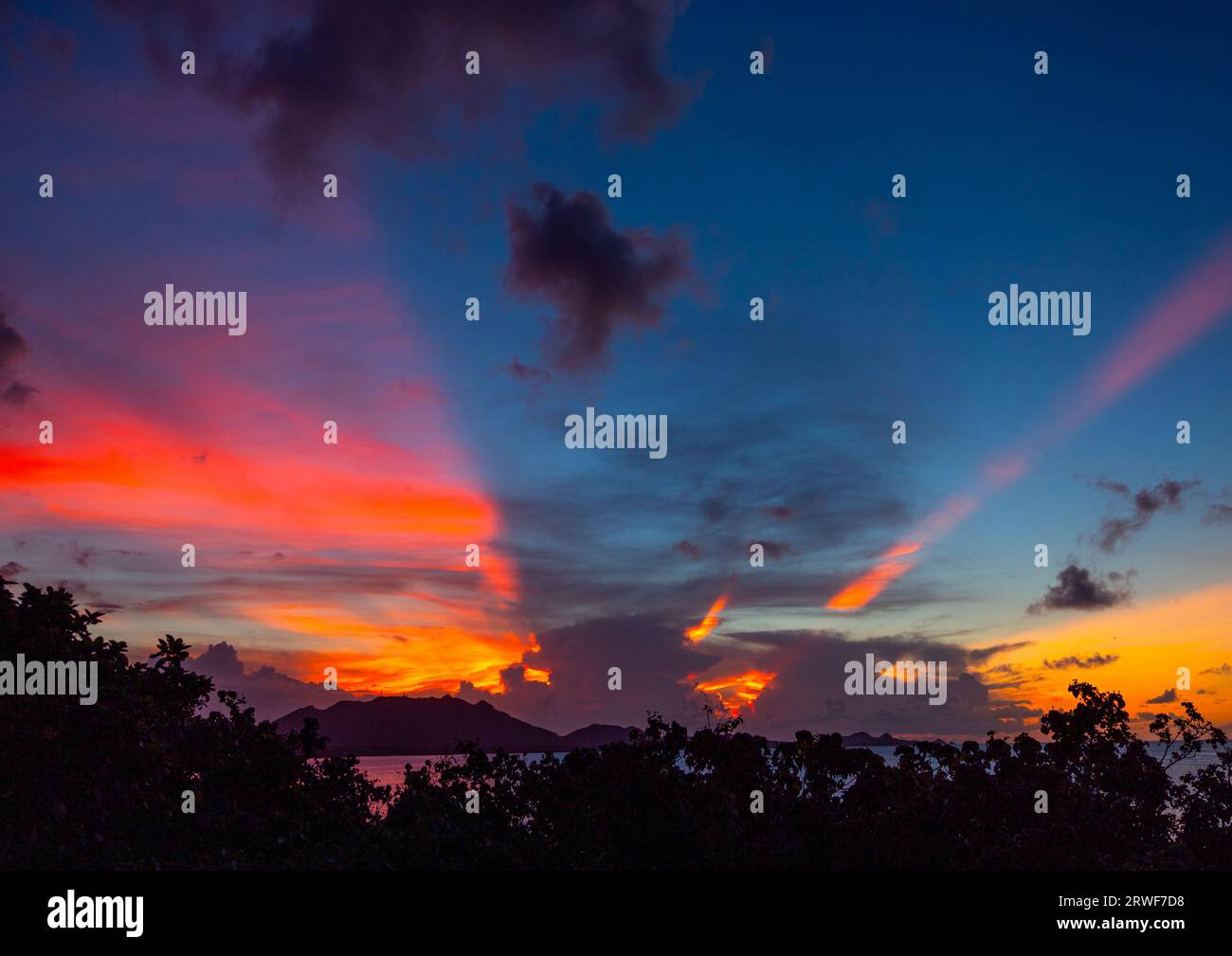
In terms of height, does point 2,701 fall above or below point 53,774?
above

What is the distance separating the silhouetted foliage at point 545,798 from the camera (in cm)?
1600

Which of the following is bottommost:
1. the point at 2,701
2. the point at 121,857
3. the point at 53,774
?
Result: the point at 121,857

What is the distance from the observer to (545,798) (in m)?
17.5

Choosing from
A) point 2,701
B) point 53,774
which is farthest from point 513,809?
point 2,701

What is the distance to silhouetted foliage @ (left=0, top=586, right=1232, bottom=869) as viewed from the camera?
52.5 feet
